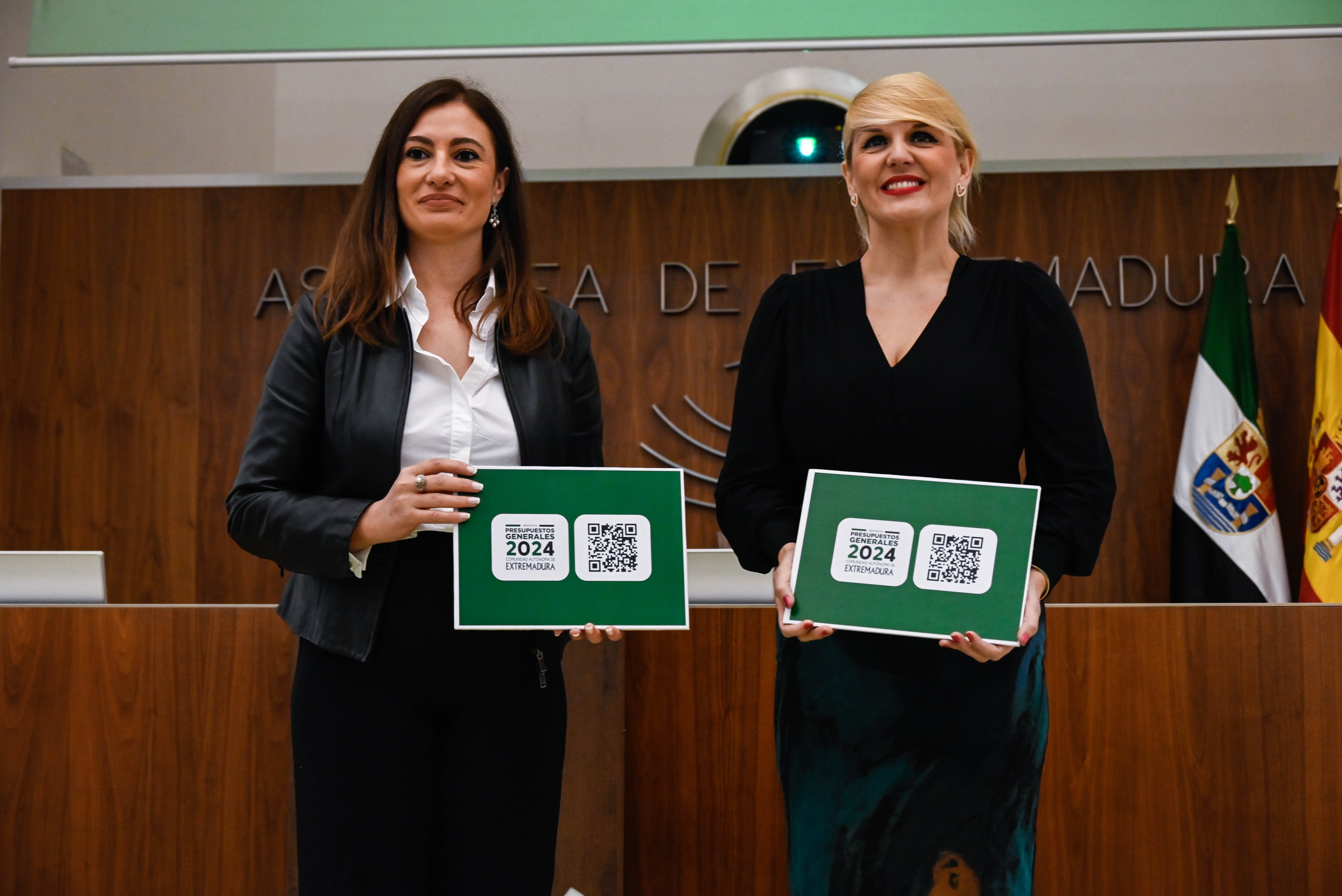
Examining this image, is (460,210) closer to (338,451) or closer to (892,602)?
(338,451)

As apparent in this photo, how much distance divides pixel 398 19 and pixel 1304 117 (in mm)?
3267

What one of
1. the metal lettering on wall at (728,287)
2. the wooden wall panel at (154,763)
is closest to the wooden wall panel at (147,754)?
the wooden wall panel at (154,763)

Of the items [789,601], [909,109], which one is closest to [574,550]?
[789,601]

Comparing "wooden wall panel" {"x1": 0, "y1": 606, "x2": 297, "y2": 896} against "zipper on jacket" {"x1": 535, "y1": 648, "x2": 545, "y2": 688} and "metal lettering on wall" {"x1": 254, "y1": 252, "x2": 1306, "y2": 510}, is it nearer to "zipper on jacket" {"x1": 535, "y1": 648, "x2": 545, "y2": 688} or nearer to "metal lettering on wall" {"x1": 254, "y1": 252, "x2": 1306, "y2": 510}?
"zipper on jacket" {"x1": 535, "y1": 648, "x2": 545, "y2": 688}

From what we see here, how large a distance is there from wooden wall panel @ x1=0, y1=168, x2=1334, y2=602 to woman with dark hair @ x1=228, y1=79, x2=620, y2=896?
6.78 feet

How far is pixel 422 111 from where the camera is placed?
151 cm

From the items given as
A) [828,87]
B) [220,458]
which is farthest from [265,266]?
[828,87]

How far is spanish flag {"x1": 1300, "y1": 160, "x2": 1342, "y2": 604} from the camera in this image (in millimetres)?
3010

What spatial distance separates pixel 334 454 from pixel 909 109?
0.84m

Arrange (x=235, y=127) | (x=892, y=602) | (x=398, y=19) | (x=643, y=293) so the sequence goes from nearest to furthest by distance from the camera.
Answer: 1. (x=892, y=602)
2. (x=398, y=19)
3. (x=643, y=293)
4. (x=235, y=127)

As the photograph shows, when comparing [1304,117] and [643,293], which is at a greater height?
[1304,117]

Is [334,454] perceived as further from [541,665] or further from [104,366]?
[104,366]

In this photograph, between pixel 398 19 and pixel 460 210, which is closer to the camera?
pixel 460 210

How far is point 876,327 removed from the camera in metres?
1.42
